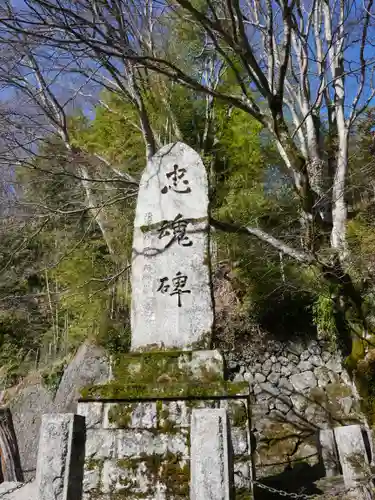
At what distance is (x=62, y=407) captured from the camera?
11.9m

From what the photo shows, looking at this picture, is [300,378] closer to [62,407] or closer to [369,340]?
[369,340]

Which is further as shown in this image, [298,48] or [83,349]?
[83,349]

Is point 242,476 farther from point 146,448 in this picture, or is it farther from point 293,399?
point 293,399

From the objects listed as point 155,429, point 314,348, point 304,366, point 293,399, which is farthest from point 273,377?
point 155,429

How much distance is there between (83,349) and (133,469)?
922cm

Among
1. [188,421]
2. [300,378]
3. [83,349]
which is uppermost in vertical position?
[83,349]

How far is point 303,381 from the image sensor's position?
10234 mm

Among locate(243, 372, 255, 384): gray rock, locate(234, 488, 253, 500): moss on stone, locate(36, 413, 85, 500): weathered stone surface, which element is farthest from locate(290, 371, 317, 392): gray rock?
locate(36, 413, 85, 500): weathered stone surface

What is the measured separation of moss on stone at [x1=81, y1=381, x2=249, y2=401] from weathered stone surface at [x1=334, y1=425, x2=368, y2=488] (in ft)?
6.60


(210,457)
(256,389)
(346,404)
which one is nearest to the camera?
(210,457)

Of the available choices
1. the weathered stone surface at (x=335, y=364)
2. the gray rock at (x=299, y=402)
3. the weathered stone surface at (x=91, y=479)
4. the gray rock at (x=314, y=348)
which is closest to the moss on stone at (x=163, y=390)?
the weathered stone surface at (x=91, y=479)

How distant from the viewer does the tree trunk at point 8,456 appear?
6680 mm

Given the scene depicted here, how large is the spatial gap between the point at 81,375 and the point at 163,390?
8567 millimetres

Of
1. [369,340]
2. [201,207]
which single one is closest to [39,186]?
[201,207]
